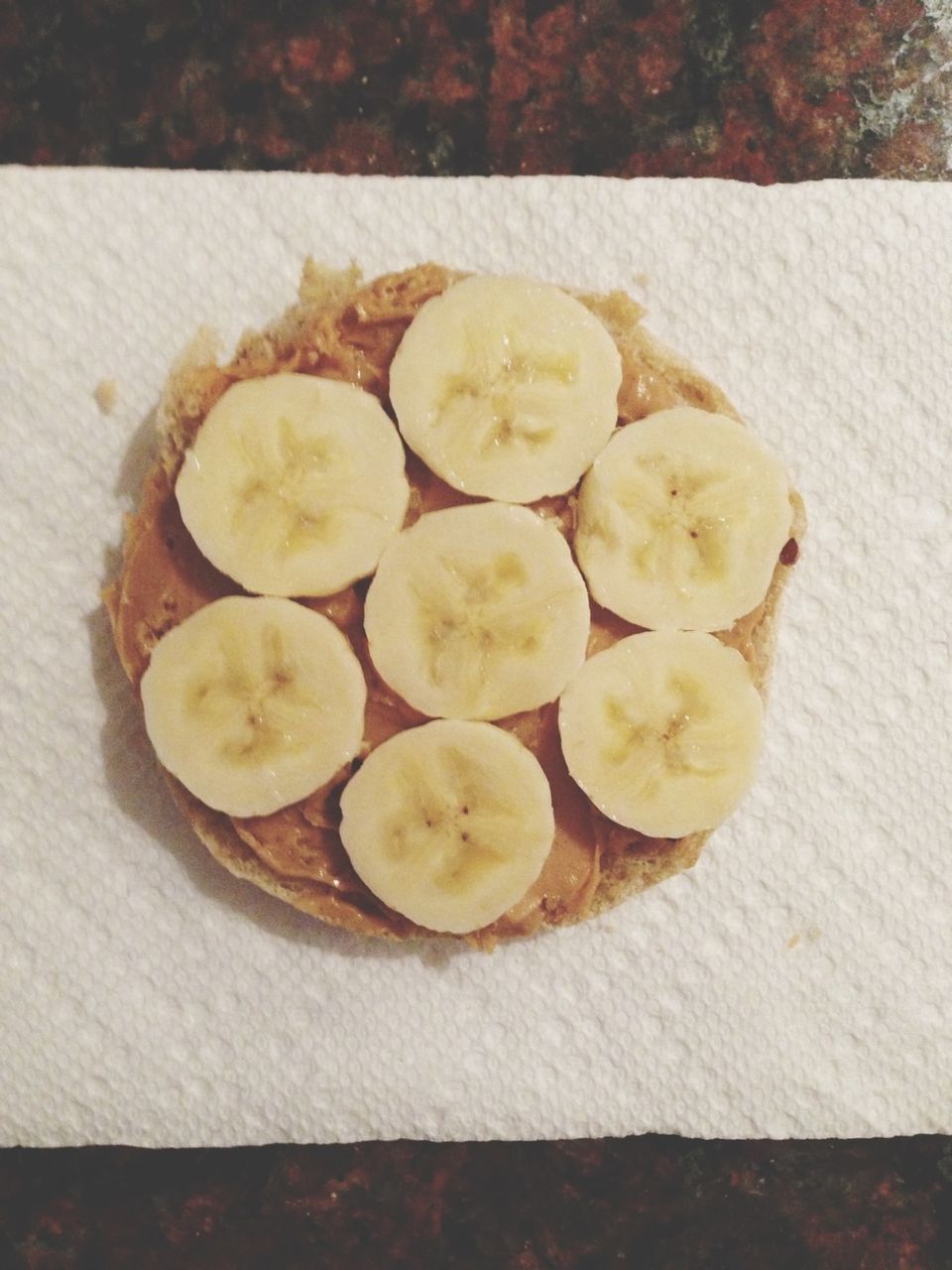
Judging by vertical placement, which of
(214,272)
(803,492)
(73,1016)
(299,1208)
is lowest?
(299,1208)

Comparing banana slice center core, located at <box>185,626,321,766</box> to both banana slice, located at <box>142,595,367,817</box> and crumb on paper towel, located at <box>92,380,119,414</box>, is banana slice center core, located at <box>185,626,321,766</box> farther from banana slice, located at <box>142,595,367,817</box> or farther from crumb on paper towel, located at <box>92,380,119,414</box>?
crumb on paper towel, located at <box>92,380,119,414</box>

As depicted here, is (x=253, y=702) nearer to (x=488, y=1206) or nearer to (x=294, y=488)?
(x=294, y=488)

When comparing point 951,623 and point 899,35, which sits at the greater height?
point 899,35

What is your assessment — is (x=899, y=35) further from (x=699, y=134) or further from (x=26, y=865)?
(x=26, y=865)

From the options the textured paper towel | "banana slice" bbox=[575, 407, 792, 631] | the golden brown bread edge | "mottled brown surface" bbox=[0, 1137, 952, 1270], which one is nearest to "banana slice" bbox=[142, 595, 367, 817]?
the golden brown bread edge

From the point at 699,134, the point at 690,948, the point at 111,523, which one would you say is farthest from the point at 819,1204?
the point at 699,134

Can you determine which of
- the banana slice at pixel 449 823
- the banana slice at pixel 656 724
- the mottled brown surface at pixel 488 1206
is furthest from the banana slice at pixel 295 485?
the mottled brown surface at pixel 488 1206

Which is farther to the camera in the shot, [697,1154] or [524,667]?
[697,1154]
